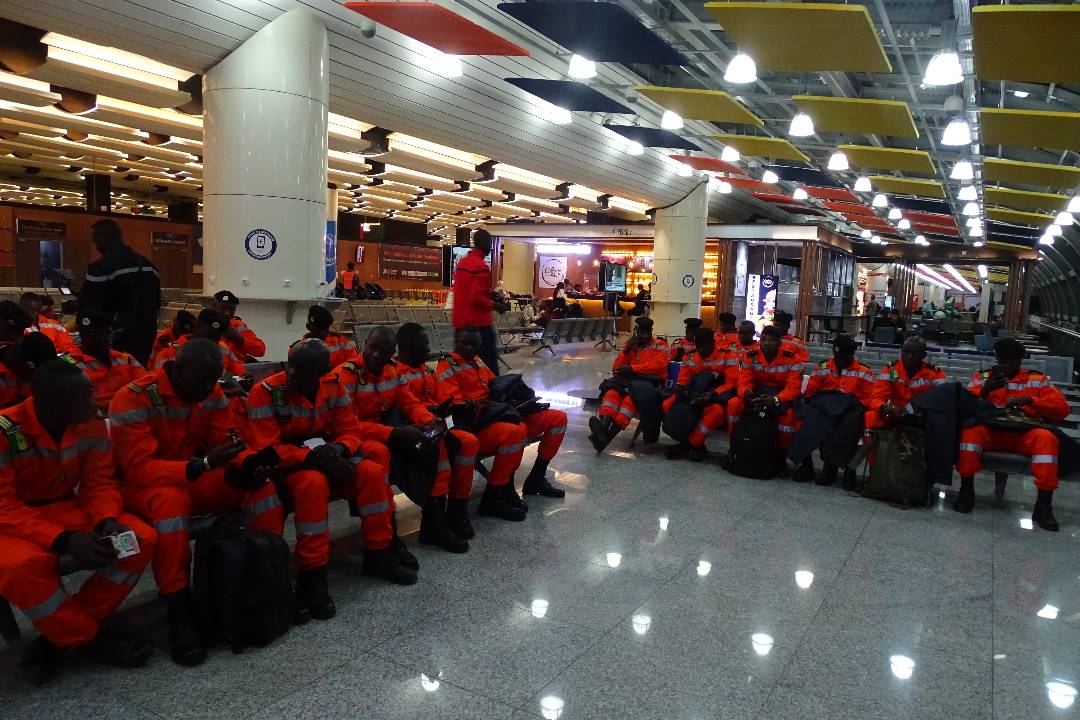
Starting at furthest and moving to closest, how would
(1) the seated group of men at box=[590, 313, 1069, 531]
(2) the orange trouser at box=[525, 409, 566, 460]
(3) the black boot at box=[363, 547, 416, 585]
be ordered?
(1) the seated group of men at box=[590, 313, 1069, 531]
(2) the orange trouser at box=[525, 409, 566, 460]
(3) the black boot at box=[363, 547, 416, 585]

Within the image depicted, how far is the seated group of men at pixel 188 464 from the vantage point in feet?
8.99

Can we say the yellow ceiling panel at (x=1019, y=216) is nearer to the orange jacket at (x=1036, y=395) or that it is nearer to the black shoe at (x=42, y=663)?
the orange jacket at (x=1036, y=395)

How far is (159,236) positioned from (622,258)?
1563 cm

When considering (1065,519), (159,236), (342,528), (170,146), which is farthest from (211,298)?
(159,236)

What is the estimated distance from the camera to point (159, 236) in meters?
23.8

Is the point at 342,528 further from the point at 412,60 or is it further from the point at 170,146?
the point at 170,146

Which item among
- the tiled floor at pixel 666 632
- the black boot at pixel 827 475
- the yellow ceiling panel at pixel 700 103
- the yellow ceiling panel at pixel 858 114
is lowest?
the tiled floor at pixel 666 632

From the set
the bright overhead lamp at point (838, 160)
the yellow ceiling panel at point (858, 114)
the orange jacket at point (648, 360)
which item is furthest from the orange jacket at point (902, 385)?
the bright overhead lamp at point (838, 160)

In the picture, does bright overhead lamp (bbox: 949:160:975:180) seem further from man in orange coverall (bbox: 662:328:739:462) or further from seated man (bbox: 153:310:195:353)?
seated man (bbox: 153:310:195:353)

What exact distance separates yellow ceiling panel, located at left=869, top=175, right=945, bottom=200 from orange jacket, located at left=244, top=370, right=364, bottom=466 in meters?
12.3

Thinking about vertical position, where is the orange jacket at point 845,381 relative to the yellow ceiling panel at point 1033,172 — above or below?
below

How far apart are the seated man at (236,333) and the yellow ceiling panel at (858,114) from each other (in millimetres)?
6363

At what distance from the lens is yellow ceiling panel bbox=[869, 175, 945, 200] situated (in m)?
13.5

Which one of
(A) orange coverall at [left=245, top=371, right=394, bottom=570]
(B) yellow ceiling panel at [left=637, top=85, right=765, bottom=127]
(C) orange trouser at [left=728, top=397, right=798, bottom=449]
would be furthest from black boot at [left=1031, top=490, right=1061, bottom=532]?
(B) yellow ceiling panel at [left=637, top=85, right=765, bottom=127]
